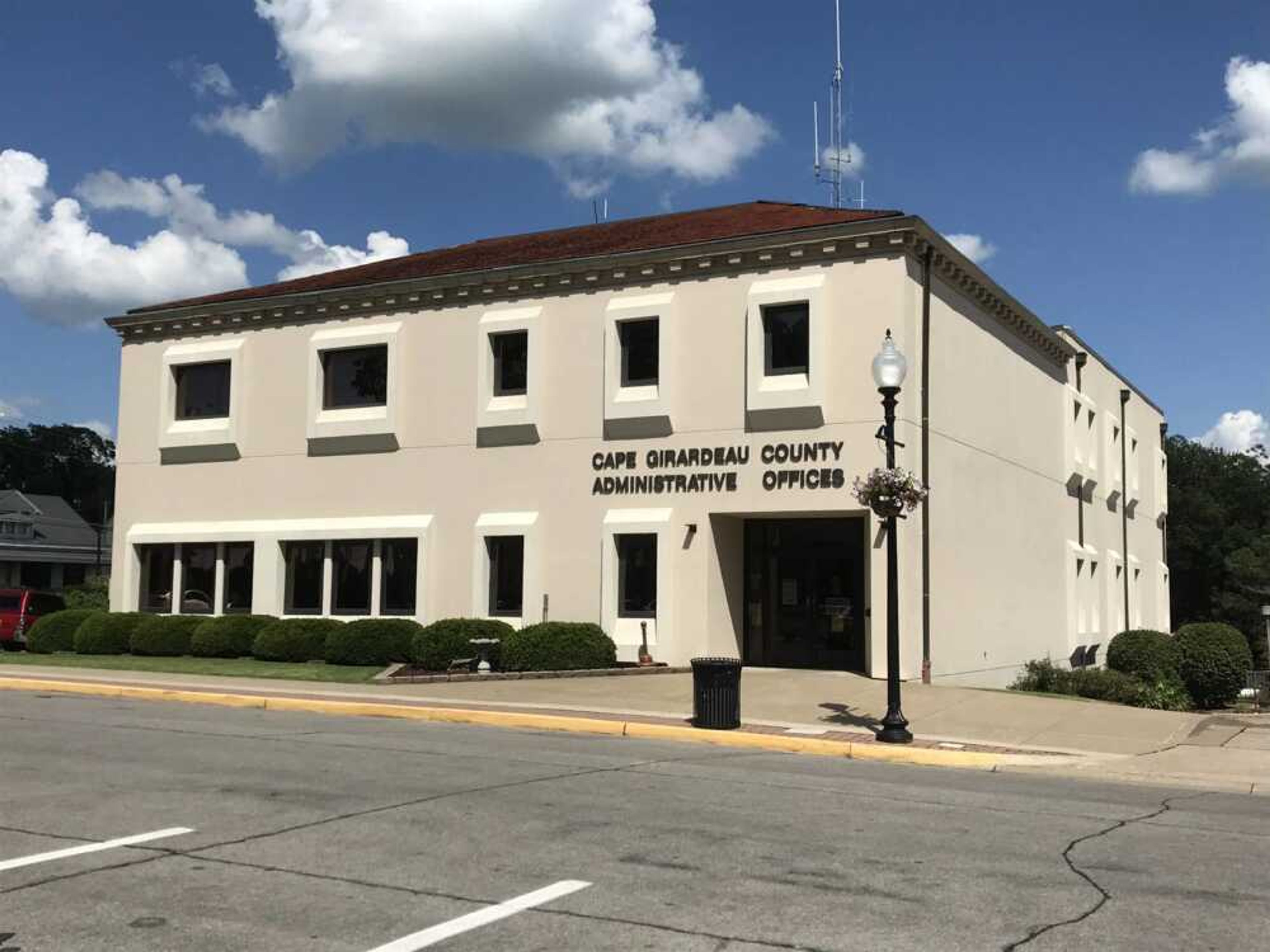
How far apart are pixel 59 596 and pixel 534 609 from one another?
1660 centimetres

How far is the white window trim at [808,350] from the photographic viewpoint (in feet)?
68.9

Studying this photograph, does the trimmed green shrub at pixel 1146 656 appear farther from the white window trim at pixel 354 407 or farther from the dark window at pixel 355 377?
the dark window at pixel 355 377

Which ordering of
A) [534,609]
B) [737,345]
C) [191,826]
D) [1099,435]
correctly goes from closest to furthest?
[191,826], [737,345], [534,609], [1099,435]

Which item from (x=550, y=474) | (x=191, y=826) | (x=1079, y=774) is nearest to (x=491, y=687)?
(x=550, y=474)

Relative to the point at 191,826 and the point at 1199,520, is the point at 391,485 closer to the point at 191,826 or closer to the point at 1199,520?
the point at 191,826

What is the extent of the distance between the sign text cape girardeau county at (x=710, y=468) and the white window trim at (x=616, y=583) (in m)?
0.51

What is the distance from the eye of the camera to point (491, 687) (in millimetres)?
19422

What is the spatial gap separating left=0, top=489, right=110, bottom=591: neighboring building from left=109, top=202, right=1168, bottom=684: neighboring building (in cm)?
4586

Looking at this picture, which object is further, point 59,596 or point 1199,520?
point 1199,520

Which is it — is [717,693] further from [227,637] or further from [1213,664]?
[1213,664]

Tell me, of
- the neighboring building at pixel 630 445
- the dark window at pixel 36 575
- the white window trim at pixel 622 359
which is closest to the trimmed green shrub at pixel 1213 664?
the neighboring building at pixel 630 445

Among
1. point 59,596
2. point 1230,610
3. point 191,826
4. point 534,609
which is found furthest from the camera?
point 1230,610

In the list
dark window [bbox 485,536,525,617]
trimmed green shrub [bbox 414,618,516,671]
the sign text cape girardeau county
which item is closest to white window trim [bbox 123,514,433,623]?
dark window [bbox 485,536,525,617]

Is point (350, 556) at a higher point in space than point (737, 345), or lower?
lower
